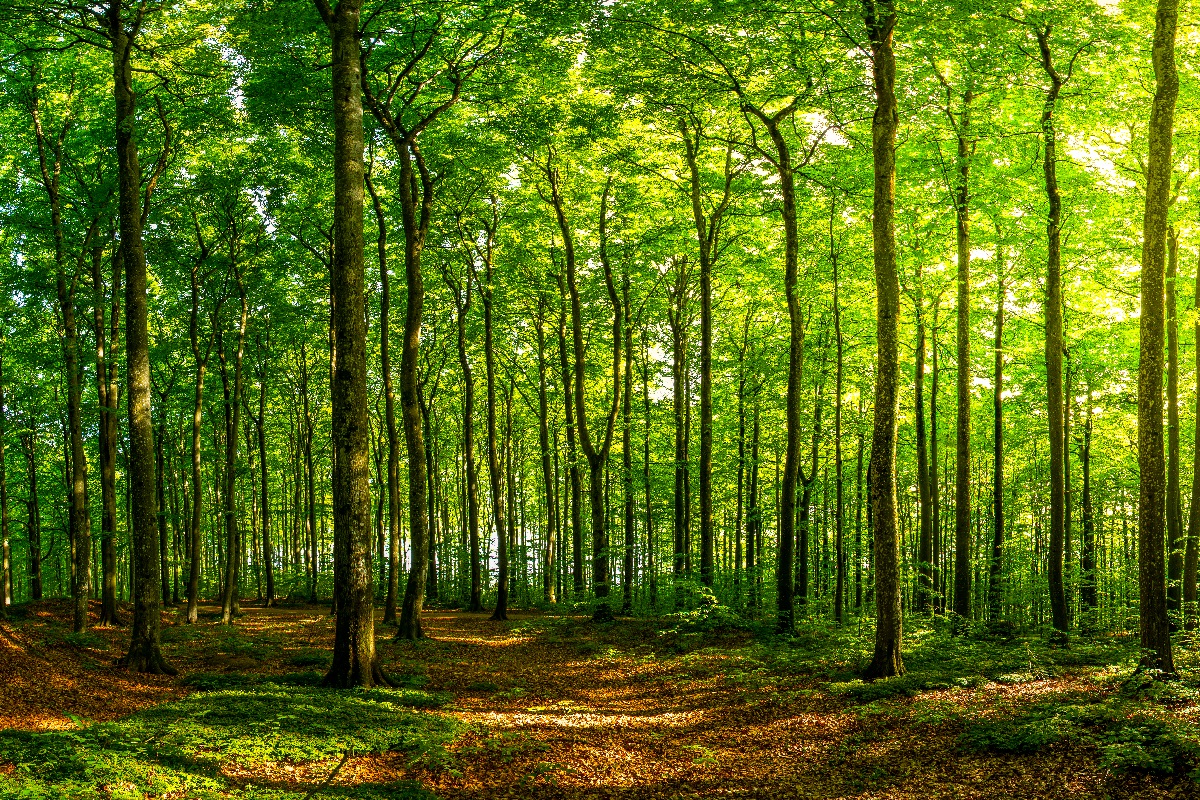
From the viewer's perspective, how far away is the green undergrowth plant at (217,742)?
18.9 feet

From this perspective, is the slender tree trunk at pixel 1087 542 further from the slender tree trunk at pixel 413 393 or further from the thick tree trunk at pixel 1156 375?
the slender tree trunk at pixel 413 393

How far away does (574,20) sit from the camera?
1437cm

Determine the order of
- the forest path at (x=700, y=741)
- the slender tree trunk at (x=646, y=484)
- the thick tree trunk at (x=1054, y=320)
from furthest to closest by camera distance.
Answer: the slender tree trunk at (x=646, y=484)
the thick tree trunk at (x=1054, y=320)
the forest path at (x=700, y=741)

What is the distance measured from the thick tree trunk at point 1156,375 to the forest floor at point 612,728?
797 mm

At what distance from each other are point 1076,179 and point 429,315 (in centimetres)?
2245

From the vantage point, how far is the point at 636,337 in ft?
104

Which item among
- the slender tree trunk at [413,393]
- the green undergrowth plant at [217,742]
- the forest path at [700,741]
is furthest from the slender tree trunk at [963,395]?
the green undergrowth plant at [217,742]

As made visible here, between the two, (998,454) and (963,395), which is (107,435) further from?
(998,454)

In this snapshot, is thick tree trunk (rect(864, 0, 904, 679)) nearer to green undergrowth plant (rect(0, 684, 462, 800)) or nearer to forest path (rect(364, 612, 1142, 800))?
forest path (rect(364, 612, 1142, 800))

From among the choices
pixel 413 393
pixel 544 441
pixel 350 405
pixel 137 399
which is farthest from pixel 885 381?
pixel 544 441

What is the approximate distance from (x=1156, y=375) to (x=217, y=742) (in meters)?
11.5

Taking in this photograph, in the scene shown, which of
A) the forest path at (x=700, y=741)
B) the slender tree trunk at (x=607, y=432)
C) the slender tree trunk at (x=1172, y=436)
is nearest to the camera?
the forest path at (x=700, y=741)

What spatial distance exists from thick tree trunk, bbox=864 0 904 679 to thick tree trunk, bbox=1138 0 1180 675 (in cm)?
312

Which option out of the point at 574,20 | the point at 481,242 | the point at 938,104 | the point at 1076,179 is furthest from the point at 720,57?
the point at 481,242
